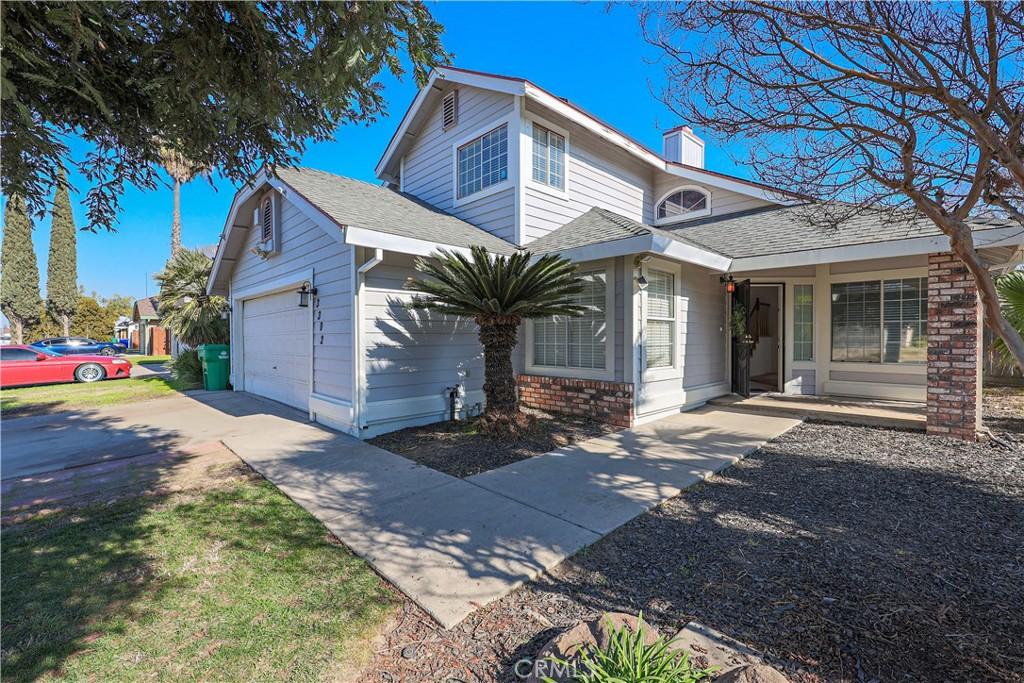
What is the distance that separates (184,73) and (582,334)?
604cm

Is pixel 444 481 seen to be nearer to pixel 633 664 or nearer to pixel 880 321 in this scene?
pixel 633 664

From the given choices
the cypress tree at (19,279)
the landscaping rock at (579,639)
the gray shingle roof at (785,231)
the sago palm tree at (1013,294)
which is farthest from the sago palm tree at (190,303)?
the sago palm tree at (1013,294)

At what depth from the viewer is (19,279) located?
23.9 metres

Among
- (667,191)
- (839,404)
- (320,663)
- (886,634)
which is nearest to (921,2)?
(886,634)

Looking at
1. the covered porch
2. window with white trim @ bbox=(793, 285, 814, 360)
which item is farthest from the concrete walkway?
window with white trim @ bbox=(793, 285, 814, 360)

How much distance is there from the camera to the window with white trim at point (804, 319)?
8.99m

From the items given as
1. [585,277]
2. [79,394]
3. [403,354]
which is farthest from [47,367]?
[585,277]

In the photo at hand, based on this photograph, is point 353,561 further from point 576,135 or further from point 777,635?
point 576,135

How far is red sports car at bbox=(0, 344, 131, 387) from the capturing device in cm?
1280

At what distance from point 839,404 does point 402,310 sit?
25.4 feet

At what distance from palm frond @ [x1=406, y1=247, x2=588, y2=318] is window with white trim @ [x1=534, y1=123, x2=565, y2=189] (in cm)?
342

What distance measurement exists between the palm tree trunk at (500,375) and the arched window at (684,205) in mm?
7084

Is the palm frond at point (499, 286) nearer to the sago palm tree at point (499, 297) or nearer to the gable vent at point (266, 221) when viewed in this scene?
the sago palm tree at point (499, 297)

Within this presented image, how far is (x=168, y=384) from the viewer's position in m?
13.0
